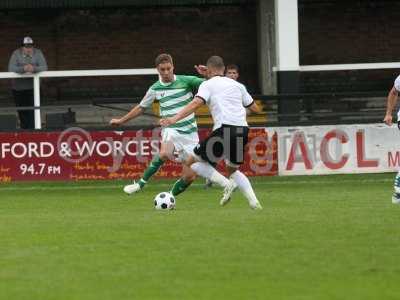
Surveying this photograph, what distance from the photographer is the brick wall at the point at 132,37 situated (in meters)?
28.8

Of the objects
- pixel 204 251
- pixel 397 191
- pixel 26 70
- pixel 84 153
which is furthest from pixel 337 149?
pixel 204 251

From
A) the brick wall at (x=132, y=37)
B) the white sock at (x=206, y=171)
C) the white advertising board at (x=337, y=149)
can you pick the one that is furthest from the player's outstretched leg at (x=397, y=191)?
the brick wall at (x=132, y=37)

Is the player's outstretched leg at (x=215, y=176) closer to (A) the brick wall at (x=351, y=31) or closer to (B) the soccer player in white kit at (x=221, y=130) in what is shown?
(B) the soccer player in white kit at (x=221, y=130)

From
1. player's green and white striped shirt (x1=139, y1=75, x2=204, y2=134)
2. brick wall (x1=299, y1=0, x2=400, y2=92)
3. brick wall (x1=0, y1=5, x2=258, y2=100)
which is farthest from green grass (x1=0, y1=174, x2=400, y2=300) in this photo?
brick wall (x1=299, y1=0, x2=400, y2=92)

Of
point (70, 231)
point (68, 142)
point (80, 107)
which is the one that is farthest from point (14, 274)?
point (80, 107)

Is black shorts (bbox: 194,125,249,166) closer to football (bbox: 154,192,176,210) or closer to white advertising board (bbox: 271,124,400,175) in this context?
football (bbox: 154,192,176,210)

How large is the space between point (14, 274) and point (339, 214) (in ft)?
17.2

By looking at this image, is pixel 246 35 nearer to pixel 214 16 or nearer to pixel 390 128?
pixel 214 16

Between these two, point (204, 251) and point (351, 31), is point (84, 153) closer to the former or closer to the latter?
point (351, 31)

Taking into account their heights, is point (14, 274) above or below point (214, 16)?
below

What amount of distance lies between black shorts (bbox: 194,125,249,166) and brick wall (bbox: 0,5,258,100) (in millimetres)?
13813

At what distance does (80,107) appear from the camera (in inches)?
956

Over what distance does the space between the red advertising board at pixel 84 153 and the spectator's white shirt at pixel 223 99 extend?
7.74 meters

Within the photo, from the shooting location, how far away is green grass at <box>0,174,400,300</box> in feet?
29.5
